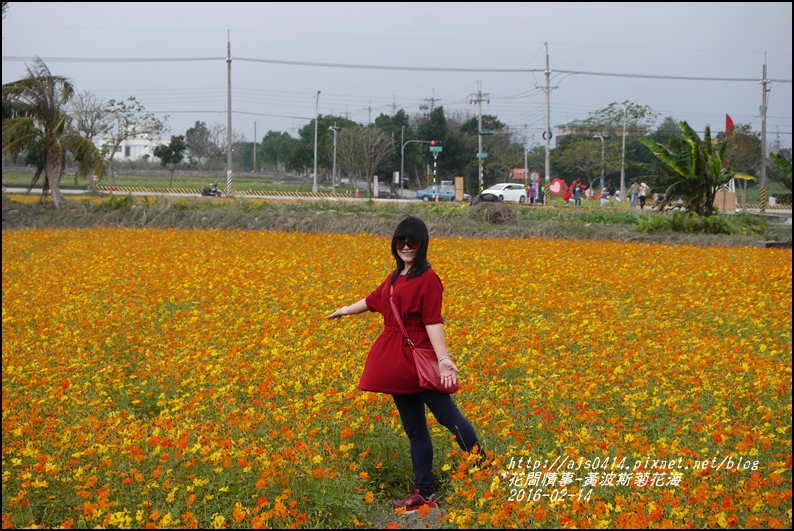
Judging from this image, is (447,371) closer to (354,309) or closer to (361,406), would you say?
(354,309)

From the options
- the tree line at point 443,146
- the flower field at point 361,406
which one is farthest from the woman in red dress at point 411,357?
the tree line at point 443,146

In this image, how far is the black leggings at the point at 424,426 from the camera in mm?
4203

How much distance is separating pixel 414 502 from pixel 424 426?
0.38 meters

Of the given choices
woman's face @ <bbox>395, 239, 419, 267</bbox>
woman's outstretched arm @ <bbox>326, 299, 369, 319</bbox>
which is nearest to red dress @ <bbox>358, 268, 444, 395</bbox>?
woman's face @ <bbox>395, 239, 419, 267</bbox>

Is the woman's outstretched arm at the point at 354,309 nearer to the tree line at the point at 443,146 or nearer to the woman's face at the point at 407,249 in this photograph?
the woman's face at the point at 407,249

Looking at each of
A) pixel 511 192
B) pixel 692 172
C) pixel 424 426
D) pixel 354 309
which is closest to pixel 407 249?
pixel 354 309

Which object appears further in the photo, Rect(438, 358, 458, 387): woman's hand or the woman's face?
the woman's face

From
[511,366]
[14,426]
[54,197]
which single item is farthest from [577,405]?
[54,197]

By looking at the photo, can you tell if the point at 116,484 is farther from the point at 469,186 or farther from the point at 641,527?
the point at 469,186

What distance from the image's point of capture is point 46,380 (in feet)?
18.4

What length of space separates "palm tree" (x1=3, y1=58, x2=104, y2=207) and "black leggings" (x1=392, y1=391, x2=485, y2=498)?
19.7m

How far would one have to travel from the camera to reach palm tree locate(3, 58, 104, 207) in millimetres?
22062

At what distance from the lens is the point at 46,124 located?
22.4 metres

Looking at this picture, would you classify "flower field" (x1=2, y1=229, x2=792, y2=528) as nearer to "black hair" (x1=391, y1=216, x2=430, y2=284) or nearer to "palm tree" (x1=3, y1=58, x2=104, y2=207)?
"black hair" (x1=391, y1=216, x2=430, y2=284)
